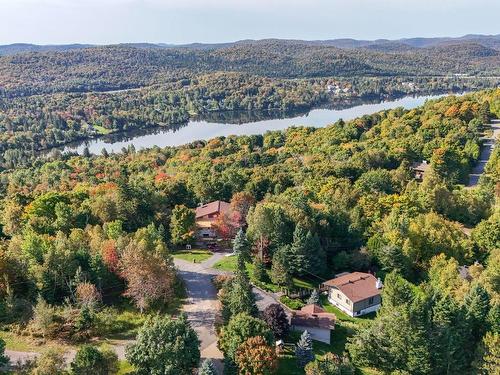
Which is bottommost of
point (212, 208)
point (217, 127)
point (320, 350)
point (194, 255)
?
point (320, 350)

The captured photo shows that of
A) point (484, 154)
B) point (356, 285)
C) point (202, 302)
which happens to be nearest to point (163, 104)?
point (484, 154)

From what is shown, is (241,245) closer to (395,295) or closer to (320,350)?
(320,350)

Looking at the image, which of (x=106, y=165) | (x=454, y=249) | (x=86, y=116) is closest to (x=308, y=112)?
(x=86, y=116)

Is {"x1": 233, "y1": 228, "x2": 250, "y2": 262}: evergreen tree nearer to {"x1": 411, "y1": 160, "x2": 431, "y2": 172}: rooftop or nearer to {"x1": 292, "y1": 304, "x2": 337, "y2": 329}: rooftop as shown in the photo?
{"x1": 292, "y1": 304, "x2": 337, "y2": 329}: rooftop

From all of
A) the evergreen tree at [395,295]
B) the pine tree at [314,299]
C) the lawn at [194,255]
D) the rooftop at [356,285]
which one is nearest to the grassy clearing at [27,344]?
the lawn at [194,255]

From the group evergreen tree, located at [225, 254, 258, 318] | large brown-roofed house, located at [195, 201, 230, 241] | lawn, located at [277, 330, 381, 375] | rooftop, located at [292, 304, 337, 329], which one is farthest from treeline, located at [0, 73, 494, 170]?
lawn, located at [277, 330, 381, 375]

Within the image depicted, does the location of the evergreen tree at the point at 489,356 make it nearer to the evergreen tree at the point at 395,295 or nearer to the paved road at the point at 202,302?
the evergreen tree at the point at 395,295
